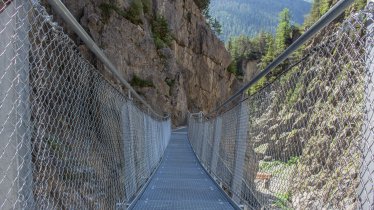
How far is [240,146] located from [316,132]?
74 cm

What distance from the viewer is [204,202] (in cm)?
387

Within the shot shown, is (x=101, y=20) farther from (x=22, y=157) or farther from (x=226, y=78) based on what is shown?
(x=226, y=78)

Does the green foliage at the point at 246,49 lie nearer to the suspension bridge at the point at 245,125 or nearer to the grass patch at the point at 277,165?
the suspension bridge at the point at 245,125

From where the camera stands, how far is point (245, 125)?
343 centimetres

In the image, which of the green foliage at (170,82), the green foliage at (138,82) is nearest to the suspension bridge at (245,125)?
the green foliage at (138,82)

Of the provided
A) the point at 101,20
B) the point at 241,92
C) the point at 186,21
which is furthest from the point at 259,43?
the point at 241,92

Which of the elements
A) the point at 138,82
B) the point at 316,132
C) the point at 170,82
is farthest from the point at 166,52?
the point at 316,132

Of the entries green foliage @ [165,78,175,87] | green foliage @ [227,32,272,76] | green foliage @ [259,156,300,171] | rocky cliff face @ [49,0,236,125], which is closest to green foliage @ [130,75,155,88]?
rocky cliff face @ [49,0,236,125]

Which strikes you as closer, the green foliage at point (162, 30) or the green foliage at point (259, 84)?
the green foliage at point (259, 84)

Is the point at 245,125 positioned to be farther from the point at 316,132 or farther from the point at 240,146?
the point at 316,132

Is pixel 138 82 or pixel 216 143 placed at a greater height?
pixel 138 82

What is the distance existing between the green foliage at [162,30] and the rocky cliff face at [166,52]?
0.30m

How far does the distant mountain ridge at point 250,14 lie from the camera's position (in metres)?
89.6

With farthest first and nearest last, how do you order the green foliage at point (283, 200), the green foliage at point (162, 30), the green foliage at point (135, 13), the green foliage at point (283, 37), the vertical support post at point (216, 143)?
1. the green foliage at point (283, 37)
2. the green foliage at point (162, 30)
3. the green foliage at point (135, 13)
4. the vertical support post at point (216, 143)
5. the green foliage at point (283, 200)
